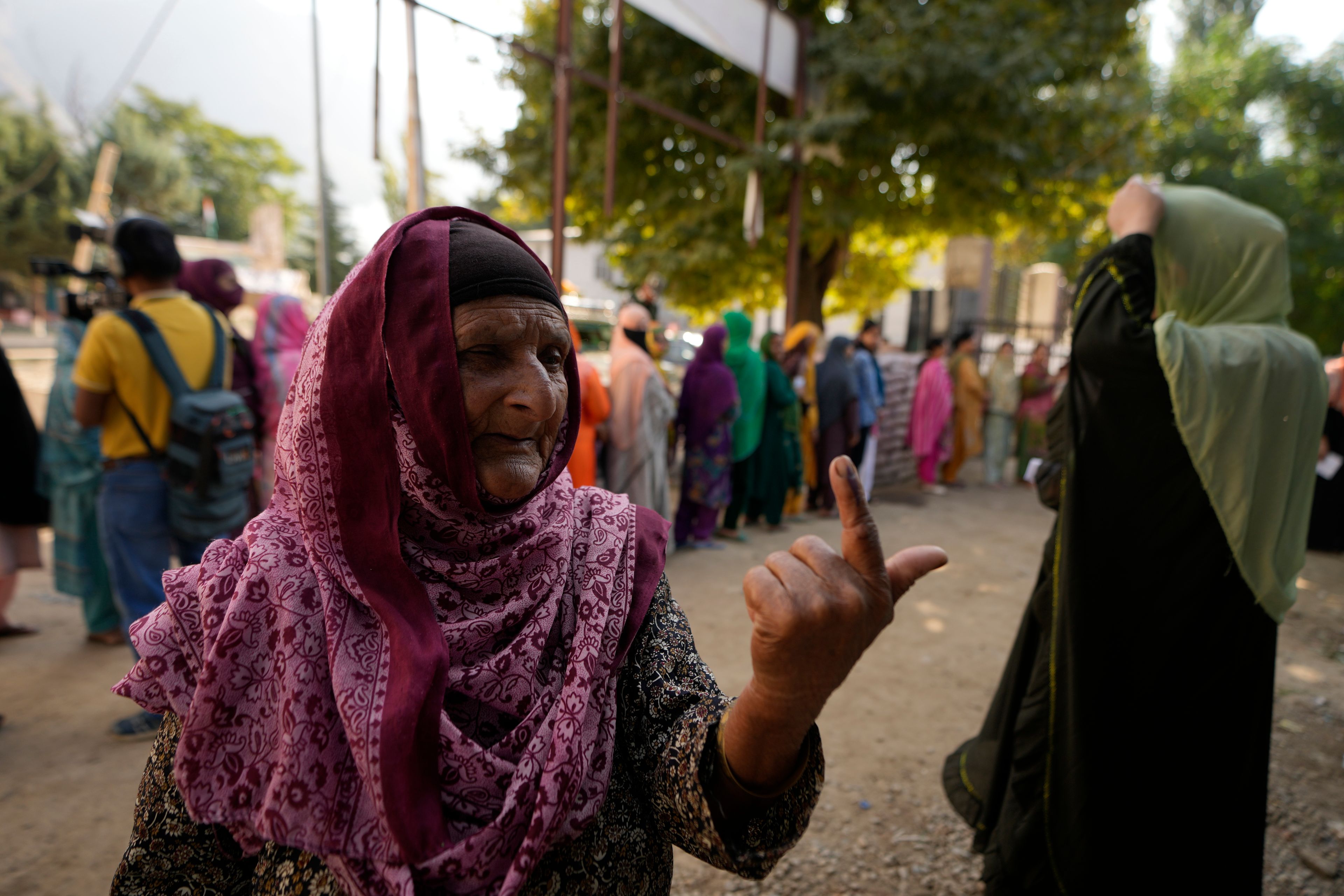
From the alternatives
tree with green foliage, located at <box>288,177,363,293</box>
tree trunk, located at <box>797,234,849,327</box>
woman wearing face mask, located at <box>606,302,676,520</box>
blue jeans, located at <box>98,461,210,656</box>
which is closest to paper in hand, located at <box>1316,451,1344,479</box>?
woman wearing face mask, located at <box>606,302,676,520</box>

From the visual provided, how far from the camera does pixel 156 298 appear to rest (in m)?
3.09

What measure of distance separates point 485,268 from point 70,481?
12.3 feet

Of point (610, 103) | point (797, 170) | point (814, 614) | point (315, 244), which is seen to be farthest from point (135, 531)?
point (315, 244)

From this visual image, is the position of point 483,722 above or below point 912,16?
below

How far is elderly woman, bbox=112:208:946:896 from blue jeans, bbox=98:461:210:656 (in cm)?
243

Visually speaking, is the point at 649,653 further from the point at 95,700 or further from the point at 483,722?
the point at 95,700

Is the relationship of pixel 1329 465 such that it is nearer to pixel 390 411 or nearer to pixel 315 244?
pixel 390 411

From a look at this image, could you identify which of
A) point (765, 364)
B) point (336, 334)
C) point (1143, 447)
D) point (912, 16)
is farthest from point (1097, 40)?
point (336, 334)

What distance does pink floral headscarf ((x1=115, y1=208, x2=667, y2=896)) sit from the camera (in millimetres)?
959

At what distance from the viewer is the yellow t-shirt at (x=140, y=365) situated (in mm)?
2949

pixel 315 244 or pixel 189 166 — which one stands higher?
pixel 189 166

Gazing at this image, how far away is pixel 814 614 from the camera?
0.83 metres

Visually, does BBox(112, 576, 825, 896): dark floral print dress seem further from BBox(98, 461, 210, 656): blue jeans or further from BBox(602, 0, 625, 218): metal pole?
BBox(602, 0, 625, 218): metal pole

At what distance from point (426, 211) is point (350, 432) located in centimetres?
35
